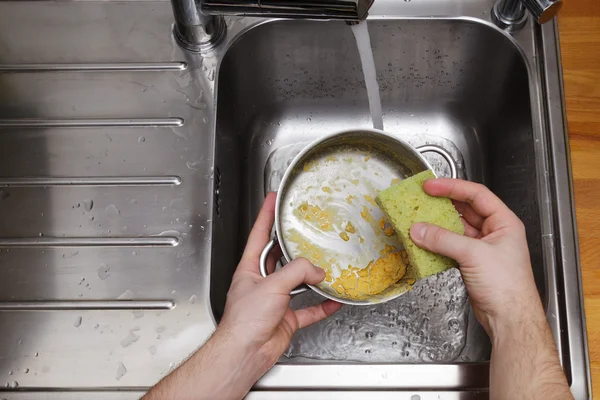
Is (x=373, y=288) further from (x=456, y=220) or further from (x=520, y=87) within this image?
(x=520, y=87)

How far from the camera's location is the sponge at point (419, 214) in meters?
0.70

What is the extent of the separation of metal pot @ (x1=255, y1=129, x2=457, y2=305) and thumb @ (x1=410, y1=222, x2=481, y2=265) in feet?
0.43

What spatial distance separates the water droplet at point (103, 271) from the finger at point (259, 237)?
0.22 m

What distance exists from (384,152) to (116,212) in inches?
18.4

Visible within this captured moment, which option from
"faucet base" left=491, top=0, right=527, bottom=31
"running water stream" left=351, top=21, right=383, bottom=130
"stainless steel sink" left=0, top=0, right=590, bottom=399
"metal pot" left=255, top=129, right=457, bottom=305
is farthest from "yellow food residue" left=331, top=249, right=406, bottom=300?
"faucet base" left=491, top=0, right=527, bottom=31

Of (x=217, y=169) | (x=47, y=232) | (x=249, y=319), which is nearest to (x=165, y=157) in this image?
(x=217, y=169)

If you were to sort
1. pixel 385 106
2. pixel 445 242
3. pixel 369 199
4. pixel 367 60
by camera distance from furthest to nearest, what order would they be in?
pixel 385 106, pixel 369 199, pixel 367 60, pixel 445 242

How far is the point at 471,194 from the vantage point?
0.75 metres

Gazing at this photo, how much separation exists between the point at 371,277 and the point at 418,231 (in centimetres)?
16

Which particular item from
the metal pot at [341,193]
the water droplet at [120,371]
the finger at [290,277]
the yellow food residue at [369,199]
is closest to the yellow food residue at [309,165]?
the metal pot at [341,193]

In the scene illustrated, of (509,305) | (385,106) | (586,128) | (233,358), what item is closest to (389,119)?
(385,106)

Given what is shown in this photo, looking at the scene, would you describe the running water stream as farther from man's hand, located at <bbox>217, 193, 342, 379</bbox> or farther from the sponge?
man's hand, located at <bbox>217, 193, 342, 379</bbox>

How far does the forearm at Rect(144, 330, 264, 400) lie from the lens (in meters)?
0.68

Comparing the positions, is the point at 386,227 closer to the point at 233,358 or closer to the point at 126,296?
the point at 233,358
